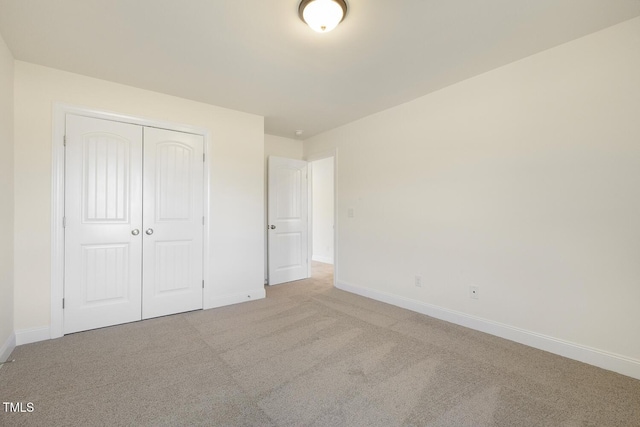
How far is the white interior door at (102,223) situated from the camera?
2588 mm

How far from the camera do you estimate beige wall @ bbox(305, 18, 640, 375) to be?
1.97 m

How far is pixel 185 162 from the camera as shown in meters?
3.19

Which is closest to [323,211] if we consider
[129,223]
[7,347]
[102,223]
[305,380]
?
[129,223]

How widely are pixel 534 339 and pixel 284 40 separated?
3.21 metres

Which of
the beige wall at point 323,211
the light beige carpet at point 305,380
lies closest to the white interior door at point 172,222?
the light beige carpet at point 305,380

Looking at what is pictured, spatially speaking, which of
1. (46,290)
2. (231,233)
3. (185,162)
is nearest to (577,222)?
(231,233)

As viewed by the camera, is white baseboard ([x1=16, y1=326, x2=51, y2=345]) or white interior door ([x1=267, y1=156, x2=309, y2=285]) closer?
white baseboard ([x1=16, y1=326, x2=51, y2=345])

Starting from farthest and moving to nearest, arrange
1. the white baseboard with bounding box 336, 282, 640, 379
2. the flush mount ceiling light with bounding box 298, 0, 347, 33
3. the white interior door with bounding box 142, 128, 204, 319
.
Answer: the white interior door with bounding box 142, 128, 204, 319, the white baseboard with bounding box 336, 282, 640, 379, the flush mount ceiling light with bounding box 298, 0, 347, 33

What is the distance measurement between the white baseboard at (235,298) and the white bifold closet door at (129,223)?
0.16 m

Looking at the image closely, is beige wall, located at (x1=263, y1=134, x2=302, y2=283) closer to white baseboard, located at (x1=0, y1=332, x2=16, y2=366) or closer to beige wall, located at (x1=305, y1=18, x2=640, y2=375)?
beige wall, located at (x1=305, y1=18, x2=640, y2=375)

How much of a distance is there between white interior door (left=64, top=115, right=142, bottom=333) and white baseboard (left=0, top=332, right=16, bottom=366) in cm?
33

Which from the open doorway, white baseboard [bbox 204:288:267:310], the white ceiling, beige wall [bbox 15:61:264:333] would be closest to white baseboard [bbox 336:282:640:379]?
white baseboard [bbox 204:288:267:310]

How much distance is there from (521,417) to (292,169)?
4.01m

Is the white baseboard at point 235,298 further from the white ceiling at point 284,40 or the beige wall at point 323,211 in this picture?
the beige wall at point 323,211
